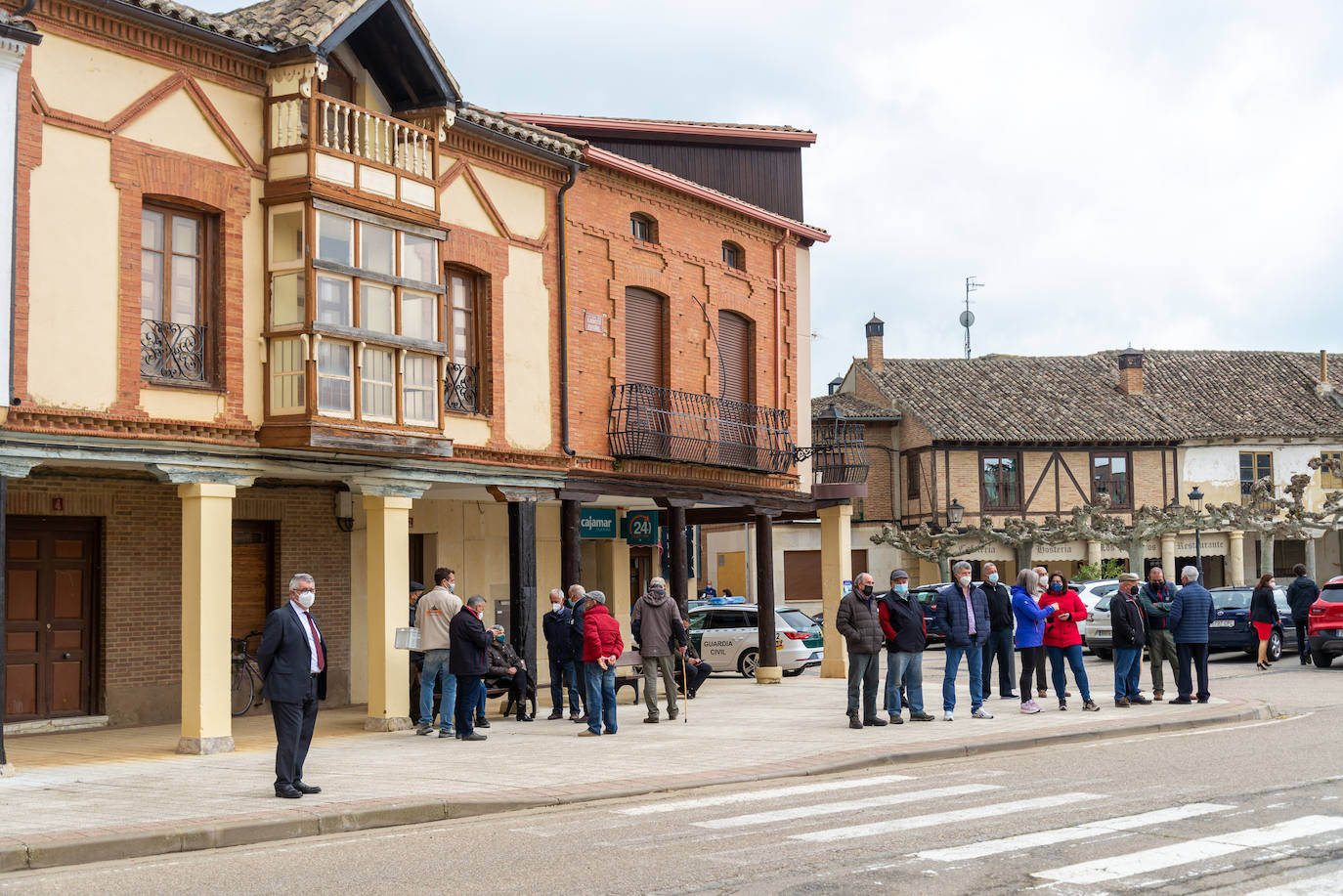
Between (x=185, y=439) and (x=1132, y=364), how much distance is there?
1655 inches

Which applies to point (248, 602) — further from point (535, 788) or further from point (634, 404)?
point (535, 788)

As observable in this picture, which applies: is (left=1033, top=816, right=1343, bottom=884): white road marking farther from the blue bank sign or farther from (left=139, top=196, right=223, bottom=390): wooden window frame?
the blue bank sign

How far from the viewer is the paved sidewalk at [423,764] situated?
9773 millimetres

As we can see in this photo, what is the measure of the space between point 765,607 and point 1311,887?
17.0 m

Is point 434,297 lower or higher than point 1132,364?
lower

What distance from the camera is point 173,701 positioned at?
17.9 m

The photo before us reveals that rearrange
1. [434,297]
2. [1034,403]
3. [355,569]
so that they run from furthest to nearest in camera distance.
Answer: [1034,403] < [355,569] < [434,297]

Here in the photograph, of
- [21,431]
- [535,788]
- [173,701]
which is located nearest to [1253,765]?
[535,788]

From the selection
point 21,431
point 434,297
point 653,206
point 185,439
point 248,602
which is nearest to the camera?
point 21,431

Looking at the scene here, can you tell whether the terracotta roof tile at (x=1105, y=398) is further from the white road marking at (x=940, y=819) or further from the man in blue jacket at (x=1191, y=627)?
the white road marking at (x=940, y=819)

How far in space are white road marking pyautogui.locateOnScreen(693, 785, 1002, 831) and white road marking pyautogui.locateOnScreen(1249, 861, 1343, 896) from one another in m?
3.41

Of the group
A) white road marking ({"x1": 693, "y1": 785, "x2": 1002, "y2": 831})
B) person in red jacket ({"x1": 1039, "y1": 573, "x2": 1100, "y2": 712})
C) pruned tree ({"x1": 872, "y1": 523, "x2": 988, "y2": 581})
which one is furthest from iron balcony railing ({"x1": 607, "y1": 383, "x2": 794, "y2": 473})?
pruned tree ({"x1": 872, "y1": 523, "x2": 988, "y2": 581})

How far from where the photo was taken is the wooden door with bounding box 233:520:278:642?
19.0m

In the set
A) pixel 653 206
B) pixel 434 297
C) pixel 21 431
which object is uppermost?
pixel 653 206
